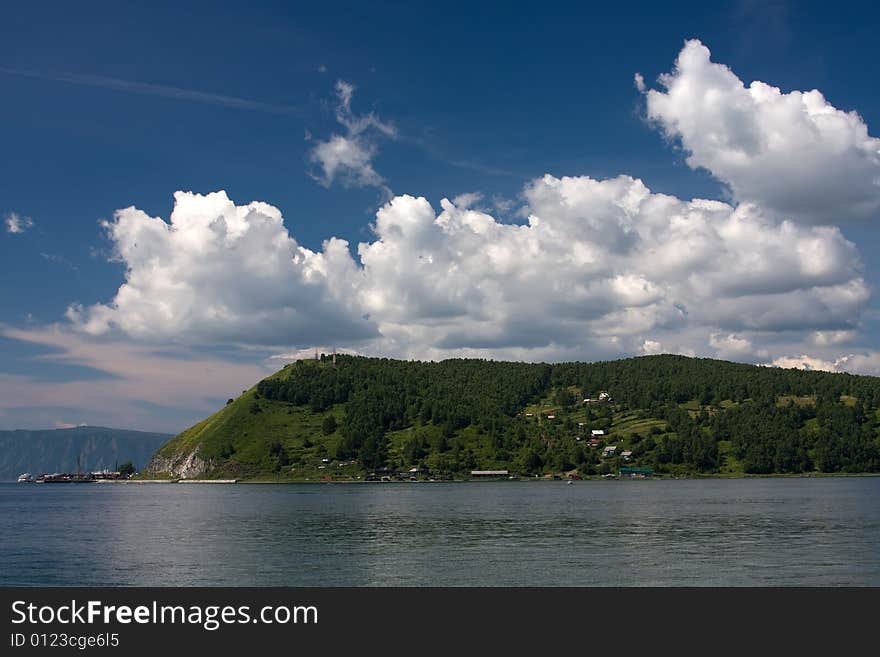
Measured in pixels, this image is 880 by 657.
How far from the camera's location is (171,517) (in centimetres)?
17988

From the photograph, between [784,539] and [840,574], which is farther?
[784,539]

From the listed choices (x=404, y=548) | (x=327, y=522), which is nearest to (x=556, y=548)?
(x=404, y=548)

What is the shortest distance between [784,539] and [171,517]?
12617 centimetres

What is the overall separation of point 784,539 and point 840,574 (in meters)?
33.9

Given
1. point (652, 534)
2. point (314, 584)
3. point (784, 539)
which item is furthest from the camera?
point (652, 534)

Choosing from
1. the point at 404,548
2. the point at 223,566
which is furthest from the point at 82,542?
the point at 404,548
